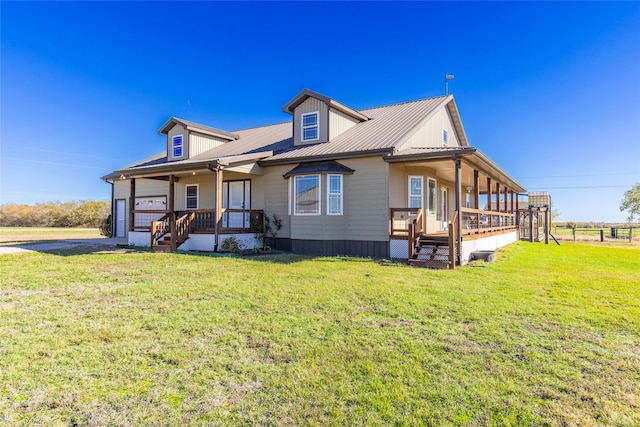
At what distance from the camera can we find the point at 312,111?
14.7 meters

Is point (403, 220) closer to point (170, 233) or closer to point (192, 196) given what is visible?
point (170, 233)

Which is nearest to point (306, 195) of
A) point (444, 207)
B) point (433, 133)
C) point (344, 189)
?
point (344, 189)

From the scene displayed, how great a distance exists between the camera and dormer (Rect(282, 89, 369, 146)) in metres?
14.4

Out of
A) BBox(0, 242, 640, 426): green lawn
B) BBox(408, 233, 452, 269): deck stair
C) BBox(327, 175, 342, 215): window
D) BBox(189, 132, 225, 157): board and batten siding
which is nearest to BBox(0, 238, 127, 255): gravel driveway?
BBox(189, 132, 225, 157): board and batten siding

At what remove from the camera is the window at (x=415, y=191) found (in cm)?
1322

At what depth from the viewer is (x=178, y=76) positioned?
2292 centimetres

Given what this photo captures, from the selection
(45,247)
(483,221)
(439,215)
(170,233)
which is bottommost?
(45,247)

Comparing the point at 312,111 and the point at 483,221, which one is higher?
the point at 312,111

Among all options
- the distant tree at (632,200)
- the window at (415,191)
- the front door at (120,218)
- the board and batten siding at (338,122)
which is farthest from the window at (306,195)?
the distant tree at (632,200)

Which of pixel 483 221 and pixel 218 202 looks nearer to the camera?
pixel 218 202

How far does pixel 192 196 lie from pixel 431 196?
1151cm

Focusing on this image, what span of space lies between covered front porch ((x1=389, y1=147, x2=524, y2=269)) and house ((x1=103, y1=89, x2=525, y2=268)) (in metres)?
0.04

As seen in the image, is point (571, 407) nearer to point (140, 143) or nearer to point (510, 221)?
point (510, 221)

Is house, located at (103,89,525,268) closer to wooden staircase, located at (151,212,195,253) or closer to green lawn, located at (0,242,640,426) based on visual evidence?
wooden staircase, located at (151,212,195,253)
